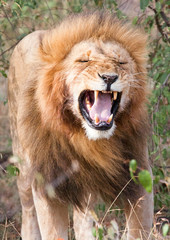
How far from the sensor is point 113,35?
3.45 m

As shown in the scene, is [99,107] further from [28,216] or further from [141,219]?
[28,216]

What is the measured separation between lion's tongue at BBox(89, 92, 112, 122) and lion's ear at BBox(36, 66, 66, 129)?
0.22 metres

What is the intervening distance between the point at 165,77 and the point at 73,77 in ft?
4.39

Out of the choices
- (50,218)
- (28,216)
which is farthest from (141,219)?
(28,216)

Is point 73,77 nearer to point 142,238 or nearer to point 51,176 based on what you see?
point 51,176

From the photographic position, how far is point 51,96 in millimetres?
3373

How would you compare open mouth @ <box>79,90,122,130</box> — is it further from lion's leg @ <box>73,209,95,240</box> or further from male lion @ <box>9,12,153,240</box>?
lion's leg @ <box>73,209,95,240</box>

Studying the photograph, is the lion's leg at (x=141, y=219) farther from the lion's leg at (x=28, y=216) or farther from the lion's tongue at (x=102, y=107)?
the lion's leg at (x=28, y=216)

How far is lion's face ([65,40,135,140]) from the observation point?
3159mm

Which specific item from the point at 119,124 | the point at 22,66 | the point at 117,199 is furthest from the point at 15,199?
the point at 119,124

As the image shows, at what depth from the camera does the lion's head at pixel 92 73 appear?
3.20 metres

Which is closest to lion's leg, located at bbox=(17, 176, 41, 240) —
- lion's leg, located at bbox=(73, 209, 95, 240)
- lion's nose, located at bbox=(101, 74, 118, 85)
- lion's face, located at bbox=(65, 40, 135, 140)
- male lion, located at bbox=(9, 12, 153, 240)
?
lion's leg, located at bbox=(73, 209, 95, 240)

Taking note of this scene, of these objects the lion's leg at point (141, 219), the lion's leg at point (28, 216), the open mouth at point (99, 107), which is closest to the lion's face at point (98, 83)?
the open mouth at point (99, 107)

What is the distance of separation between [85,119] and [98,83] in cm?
27
